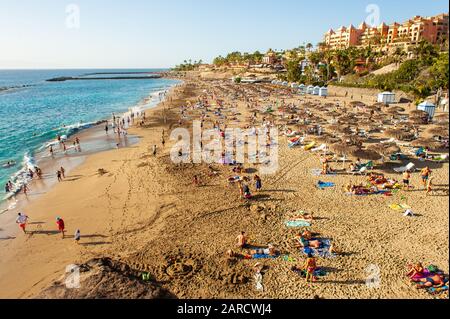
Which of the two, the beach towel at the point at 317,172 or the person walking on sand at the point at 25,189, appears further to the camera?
the beach towel at the point at 317,172

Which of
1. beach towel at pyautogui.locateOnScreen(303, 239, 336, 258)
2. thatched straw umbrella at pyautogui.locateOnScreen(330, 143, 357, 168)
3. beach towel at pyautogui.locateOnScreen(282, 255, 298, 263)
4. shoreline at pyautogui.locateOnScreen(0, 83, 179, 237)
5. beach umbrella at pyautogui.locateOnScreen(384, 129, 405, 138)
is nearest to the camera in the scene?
beach towel at pyautogui.locateOnScreen(282, 255, 298, 263)

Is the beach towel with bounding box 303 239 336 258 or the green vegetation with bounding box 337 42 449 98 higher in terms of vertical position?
the green vegetation with bounding box 337 42 449 98

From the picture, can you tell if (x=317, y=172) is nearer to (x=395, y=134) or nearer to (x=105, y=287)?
(x=395, y=134)

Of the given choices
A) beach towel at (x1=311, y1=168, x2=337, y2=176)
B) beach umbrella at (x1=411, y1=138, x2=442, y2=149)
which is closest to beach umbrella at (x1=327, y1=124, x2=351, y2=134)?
beach umbrella at (x1=411, y1=138, x2=442, y2=149)

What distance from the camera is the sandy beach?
9133 millimetres

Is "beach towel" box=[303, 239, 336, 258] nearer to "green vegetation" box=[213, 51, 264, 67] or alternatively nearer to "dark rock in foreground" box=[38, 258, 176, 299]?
"dark rock in foreground" box=[38, 258, 176, 299]

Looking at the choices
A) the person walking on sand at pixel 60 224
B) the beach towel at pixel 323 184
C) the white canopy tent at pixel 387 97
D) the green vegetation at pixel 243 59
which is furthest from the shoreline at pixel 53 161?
the green vegetation at pixel 243 59

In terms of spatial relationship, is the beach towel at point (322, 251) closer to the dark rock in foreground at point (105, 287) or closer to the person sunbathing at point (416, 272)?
the person sunbathing at point (416, 272)

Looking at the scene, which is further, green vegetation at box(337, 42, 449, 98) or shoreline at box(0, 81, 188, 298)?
green vegetation at box(337, 42, 449, 98)

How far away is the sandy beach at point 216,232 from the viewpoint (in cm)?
913

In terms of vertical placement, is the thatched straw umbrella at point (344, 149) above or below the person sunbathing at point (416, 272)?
above

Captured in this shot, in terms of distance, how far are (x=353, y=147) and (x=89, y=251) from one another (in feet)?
47.0

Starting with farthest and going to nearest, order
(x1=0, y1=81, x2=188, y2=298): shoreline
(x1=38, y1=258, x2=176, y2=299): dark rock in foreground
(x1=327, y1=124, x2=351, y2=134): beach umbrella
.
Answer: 1. (x1=327, y1=124, x2=351, y2=134): beach umbrella
2. (x1=0, y1=81, x2=188, y2=298): shoreline
3. (x1=38, y1=258, x2=176, y2=299): dark rock in foreground
